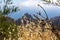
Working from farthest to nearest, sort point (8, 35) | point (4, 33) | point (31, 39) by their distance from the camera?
1. point (4, 33)
2. point (8, 35)
3. point (31, 39)

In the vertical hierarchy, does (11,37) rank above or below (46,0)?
below

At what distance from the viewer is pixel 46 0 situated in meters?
8.70

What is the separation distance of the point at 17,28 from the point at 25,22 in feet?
1.57

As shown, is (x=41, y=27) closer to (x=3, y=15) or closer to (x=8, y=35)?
(x=8, y=35)

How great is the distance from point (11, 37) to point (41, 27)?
1.04 metres

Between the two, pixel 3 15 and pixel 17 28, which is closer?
pixel 17 28

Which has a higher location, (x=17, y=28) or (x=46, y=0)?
(x=46, y=0)

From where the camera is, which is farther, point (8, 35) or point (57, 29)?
point (57, 29)

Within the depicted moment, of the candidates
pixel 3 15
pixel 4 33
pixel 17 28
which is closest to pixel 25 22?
pixel 17 28

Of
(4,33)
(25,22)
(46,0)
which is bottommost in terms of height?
(4,33)

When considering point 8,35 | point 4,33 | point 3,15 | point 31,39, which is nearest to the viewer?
point 31,39

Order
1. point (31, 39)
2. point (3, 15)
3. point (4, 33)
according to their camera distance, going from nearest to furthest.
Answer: point (31, 39) → point (4, 33) → point (3, 15)

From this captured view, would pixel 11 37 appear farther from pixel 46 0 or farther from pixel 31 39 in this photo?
pixel 46 0

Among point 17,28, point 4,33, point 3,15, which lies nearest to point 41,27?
point 17,28
